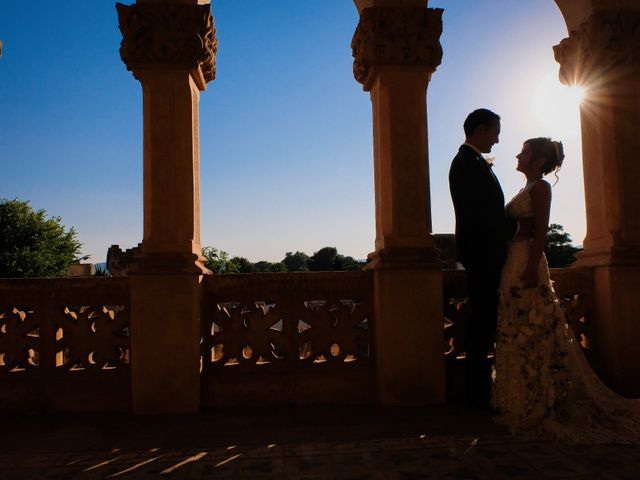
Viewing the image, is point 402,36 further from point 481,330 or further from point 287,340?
point 287,340

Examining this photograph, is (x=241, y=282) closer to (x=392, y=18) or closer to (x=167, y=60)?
(x=167, y=60)

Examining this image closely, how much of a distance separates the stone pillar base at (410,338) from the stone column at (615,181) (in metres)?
1.82

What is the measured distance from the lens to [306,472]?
3.35m

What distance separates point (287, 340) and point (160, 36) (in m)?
3.11

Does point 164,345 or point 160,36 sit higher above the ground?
point 160,36

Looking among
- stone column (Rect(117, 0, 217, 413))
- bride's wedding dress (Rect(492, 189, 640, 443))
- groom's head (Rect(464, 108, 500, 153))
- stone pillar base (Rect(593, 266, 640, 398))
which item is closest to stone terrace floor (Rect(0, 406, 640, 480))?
bride's wedding dress (Rect(492, 189, 640, 443))

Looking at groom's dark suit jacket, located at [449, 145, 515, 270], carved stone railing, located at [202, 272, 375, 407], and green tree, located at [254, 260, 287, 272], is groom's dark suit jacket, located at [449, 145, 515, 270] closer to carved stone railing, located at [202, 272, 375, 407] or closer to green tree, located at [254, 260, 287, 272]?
carved stone railing, located at [202, 272, 375, 407]

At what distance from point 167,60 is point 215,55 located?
0.63m

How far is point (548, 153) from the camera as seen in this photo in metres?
4.65

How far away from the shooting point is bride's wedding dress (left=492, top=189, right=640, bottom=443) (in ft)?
13.7

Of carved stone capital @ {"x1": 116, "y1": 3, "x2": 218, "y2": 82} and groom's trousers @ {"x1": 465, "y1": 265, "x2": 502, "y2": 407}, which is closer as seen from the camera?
groom's trousers @ {"x1": 465, "y1": 265, "x2": 502, "y2": 407}

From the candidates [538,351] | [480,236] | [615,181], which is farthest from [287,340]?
[615,181]

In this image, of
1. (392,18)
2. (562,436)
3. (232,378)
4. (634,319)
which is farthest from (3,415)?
(634,319)

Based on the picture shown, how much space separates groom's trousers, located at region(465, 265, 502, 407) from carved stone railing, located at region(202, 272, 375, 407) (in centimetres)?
95
